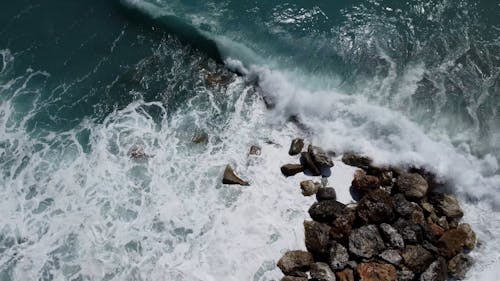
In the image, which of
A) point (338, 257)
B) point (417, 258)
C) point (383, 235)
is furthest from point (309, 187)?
point (417, 258)

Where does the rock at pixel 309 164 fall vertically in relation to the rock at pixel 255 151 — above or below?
above

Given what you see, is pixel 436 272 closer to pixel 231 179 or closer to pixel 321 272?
pixel 321 272

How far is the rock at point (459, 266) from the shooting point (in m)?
13.0

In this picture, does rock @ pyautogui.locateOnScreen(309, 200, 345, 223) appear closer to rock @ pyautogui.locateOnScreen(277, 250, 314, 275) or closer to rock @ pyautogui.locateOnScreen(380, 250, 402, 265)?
rock @ pyautogui.locateOnScreen(277, 250, 314, 275)

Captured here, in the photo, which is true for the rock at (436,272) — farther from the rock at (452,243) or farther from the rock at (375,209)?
the rock at (375,209)

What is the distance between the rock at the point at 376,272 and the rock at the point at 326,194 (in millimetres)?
2174

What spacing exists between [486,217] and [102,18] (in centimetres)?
1521

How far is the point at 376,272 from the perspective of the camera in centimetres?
1258

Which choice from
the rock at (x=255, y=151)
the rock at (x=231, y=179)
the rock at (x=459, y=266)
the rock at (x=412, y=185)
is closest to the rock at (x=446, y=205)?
the rock at (x=412, y=185)

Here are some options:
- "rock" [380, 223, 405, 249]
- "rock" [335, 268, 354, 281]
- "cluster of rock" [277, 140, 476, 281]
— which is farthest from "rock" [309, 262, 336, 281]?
"rock" [380, 223, 405, 249]

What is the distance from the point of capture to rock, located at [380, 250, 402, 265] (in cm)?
1284

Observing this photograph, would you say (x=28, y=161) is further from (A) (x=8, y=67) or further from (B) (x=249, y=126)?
(B) (x=249, y=126)

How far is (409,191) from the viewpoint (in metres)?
14.2

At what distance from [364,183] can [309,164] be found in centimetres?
167
